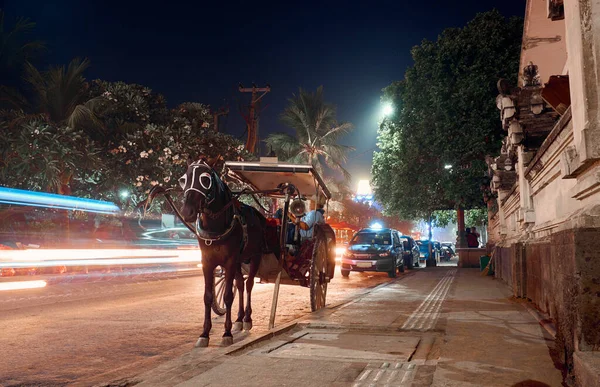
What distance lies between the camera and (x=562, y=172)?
5676mm

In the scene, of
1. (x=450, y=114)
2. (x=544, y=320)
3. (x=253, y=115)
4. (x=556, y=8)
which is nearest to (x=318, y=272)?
(x=544, y=320)

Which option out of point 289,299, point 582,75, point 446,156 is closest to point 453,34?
point 446,156

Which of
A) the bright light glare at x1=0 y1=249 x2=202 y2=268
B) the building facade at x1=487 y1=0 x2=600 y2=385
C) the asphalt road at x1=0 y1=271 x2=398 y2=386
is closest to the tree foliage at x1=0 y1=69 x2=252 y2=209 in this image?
the bright light glare at x1=0 y1=249 x2=202 y2=268

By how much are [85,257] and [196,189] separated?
46.2ft

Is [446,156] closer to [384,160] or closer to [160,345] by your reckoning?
[384,160]

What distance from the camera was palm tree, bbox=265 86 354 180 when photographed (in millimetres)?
33812

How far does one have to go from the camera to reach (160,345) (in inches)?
261

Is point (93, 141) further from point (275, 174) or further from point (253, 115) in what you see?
point (253, 115)

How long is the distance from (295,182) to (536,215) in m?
5.42

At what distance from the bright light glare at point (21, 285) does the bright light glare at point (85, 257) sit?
1.35m

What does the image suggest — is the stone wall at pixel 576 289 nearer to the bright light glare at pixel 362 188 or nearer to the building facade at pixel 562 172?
the building facade at pixel 562 172

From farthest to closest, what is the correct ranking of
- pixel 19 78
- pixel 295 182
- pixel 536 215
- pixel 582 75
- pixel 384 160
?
1. pixel 384 160
2. pixel 19 78
3. pixel 536 215
4. pixel 295 182
5. pixel 582 75

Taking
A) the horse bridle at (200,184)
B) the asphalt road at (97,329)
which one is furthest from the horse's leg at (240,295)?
the horse bridle at (200,184)

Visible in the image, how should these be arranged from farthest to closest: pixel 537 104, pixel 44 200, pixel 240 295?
pixel 44 200
pixel 537 104
pixel 240 295
